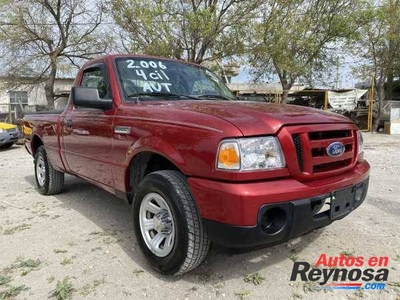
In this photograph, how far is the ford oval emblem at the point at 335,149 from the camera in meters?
2.69

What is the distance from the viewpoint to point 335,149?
2.74 metres

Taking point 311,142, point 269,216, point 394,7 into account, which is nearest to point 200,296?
point 269,216

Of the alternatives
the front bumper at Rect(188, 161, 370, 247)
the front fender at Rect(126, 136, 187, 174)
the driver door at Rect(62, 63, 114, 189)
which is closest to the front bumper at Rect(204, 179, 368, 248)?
the front bumper at Rect(188, 161, 370, 247)

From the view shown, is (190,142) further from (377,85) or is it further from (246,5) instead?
(377,85)

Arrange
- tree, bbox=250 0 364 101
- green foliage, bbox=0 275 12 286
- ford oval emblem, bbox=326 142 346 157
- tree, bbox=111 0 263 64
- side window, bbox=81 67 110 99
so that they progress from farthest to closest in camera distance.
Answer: tree, bbox=250 0 364 101 → tree, bbox=111 0 263 64 → side window, bbox=81 67 110 99 → green foliage, bbox=0 275 12 286 → ford oval emblem, bbox=326 142 346 157

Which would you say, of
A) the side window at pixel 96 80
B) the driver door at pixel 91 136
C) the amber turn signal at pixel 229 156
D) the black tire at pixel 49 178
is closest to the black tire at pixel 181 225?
the amber turn signal at pixel 229 156

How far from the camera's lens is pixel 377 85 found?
1917 centimetres

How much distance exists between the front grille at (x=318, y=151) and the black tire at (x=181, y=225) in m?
0.82

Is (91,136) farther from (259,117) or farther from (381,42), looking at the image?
(381,42)

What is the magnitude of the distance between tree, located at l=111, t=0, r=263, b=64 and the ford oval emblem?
9.86 m

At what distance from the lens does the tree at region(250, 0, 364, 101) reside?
14.2 metres

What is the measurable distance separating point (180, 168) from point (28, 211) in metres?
3.04

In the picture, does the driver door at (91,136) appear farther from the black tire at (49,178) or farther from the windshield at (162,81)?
the black tire at (49,178)

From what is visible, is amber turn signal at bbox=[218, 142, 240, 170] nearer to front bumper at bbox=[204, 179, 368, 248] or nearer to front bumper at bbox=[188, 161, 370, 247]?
front bumper at bbox=[188, 161, 370, 247]
